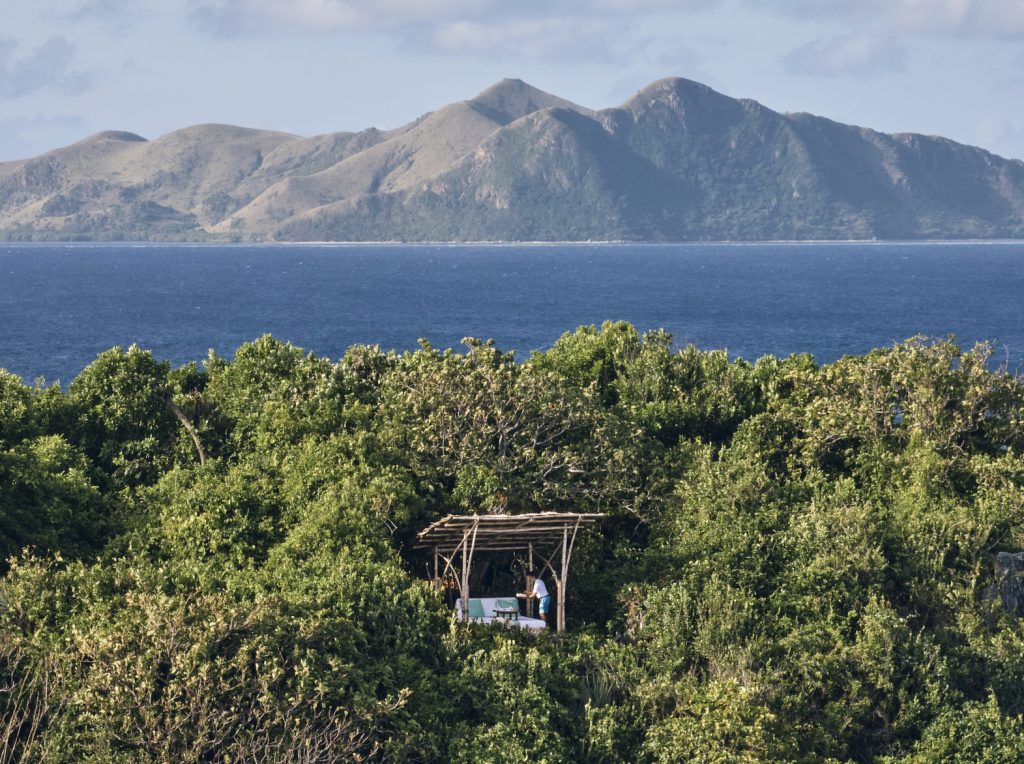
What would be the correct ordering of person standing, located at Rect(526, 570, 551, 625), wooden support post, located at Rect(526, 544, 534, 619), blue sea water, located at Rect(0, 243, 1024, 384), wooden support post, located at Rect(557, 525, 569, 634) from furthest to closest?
blue sea water, located at Rect(0, 243, 1024, 384), wooden support post, located at Rect(526, 544, 534, 619), person standing, located at Rect(526, 570, 551, 625), wooden support post, located at Rect(557, 525, 569, 634)

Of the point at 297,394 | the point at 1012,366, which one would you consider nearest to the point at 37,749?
the point at 297,394

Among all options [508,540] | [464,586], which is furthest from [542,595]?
[464,586]

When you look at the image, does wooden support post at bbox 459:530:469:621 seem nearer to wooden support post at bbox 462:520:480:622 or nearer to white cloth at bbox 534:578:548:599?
wooden support post at bbox 462:520:480:622

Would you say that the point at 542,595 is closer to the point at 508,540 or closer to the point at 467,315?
the point at 508,540

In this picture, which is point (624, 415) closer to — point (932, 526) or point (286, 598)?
point (932, 526)

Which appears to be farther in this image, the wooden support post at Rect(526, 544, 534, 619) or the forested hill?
the wooden support post at Rect(526, 544, 534, 619)

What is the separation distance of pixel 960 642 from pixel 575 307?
127255mm

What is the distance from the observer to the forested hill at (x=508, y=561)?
919 inches

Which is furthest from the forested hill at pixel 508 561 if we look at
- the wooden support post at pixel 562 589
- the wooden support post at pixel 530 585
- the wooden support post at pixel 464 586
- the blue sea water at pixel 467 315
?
the blue sea water at pixel 467 315

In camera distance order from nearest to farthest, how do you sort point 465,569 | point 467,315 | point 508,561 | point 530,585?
point 465,569 < point 530,585 < point 508,561 < point 467,315

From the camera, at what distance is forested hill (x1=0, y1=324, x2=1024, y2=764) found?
23.3m

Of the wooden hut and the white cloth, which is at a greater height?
the wooden hut

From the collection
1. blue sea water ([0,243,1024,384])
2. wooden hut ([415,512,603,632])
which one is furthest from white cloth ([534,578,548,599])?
blue sea water ([0,243,1024,384])

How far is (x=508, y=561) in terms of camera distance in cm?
3222
